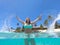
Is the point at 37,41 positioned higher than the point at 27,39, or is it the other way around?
the point at 27,39

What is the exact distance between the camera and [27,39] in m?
9.23

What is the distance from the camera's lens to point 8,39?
933 centimetres

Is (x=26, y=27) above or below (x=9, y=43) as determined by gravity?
above

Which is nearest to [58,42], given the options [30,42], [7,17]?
[30,42]

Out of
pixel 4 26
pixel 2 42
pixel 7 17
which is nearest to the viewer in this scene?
pixel 2 42

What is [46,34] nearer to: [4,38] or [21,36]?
[21,36]

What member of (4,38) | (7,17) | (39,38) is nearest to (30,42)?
(39,38)

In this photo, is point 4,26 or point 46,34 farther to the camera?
point 4,26

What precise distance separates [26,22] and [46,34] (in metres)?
1.23

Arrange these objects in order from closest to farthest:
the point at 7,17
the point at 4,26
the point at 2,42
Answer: the point at 2,42, the point at 4,26, the point at 7,17

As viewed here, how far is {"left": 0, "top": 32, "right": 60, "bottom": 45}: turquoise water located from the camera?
9203 millimetres

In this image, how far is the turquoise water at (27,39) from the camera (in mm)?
9203

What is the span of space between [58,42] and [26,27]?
1794mm

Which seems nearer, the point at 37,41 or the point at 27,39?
the point at 27,39
